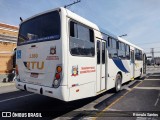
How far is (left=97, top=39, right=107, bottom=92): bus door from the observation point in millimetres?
7316

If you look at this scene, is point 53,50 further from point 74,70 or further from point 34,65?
point 34,65

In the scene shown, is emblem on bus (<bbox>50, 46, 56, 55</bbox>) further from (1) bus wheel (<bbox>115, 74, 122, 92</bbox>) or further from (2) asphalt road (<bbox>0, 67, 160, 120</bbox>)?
(1) bus wheel (<bbox>115, 74, 122, 92</bbox>)

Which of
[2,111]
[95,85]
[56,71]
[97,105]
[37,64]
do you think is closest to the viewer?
[56,71]

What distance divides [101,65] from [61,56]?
2.79m

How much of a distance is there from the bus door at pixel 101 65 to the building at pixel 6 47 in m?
14.9

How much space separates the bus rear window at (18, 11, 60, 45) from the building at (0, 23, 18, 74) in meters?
13.9

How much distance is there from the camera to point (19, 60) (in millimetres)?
6824

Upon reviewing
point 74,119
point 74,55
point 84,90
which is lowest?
point 74,119

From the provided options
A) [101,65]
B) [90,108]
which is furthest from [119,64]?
[90,108]

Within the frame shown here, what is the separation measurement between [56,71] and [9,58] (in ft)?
54.9

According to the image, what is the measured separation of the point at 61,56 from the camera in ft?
17.4

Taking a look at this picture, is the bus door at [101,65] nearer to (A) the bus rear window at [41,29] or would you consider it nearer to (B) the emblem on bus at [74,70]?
(B) the emblem on bus at [74,70]

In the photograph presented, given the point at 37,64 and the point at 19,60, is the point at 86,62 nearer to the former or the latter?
the point at 37,64

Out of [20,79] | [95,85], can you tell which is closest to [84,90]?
[95,85]
